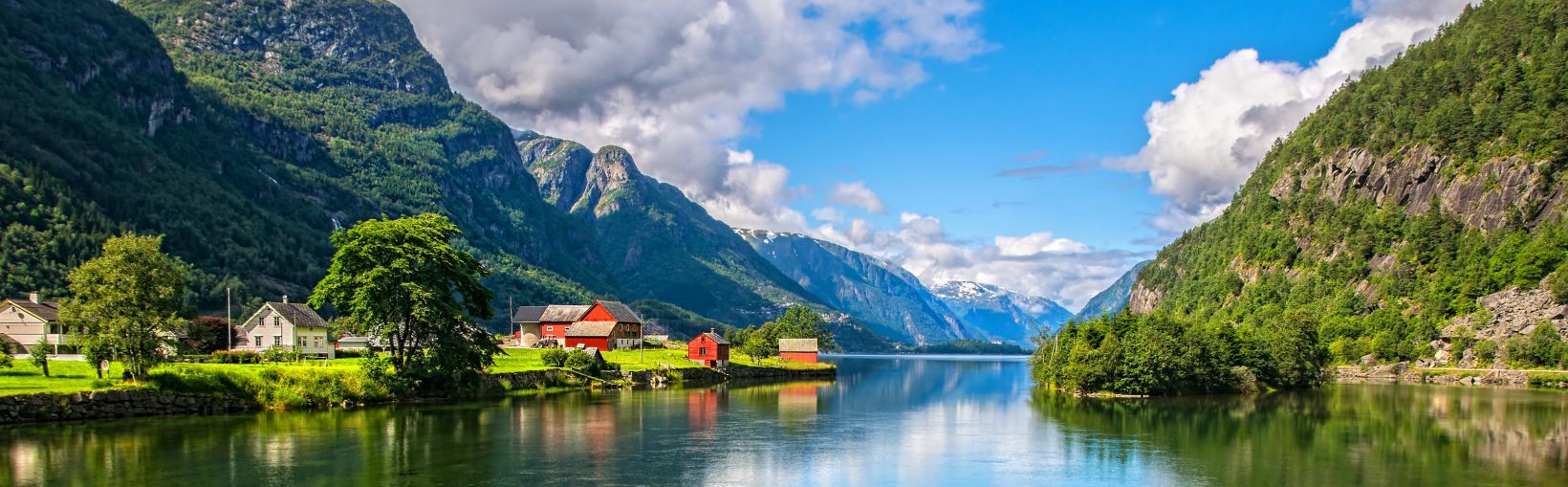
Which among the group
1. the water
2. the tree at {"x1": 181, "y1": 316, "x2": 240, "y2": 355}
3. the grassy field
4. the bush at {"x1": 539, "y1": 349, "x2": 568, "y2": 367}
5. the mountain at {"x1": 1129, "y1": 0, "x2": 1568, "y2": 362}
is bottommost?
the water

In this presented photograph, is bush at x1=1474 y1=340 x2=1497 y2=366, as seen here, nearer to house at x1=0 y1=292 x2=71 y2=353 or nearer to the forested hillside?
the forested hillside

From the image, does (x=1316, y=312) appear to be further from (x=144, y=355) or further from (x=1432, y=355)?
(x=144, y=355)

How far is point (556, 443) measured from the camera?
45.4 m

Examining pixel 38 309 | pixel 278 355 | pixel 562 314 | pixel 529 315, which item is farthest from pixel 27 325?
pixel 529 315

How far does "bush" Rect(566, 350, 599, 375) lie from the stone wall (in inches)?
1334

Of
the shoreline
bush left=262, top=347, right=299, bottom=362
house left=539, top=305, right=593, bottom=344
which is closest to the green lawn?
the shoreline

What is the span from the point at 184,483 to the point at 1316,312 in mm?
159742

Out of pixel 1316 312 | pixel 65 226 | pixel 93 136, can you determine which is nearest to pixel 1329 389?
pixel 1316 312

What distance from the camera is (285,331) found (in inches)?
3644

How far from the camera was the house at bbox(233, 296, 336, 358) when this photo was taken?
9238cm

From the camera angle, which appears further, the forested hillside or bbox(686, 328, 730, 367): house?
bbox(686, 328, 730, 367): house

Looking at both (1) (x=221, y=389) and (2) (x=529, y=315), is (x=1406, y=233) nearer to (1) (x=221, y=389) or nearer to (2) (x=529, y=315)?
(2) (x=529, y=315)

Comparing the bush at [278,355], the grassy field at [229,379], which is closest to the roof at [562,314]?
the bush at [278,355]

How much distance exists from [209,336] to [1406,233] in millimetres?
163881
